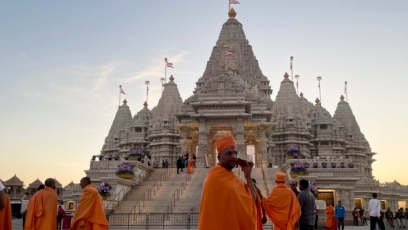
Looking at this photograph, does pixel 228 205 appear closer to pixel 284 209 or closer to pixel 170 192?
pixel 284 209

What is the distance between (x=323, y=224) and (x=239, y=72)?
36.9 metres

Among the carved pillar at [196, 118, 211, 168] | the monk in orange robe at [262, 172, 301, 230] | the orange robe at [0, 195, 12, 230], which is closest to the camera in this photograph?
the orange robe at [0, 195, 12, 230]

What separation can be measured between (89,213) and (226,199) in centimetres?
602

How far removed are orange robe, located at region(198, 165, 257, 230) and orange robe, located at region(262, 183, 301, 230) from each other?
356 cm

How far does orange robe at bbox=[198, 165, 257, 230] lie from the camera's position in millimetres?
5582

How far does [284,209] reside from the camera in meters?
9.23

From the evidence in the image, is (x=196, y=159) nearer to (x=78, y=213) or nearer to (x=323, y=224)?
(x=323, y=224)

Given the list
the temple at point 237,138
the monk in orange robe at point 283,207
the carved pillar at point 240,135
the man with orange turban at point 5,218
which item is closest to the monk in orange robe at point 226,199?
the monk in orange robe at point 283,207

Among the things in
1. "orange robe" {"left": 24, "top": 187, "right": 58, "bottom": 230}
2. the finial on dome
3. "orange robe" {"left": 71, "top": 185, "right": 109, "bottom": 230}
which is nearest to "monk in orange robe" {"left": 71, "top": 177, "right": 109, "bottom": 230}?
"orange robe" {"left": 71, "top": 185, "right": 109, "bottom": 230}

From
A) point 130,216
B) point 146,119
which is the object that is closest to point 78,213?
point 130,216

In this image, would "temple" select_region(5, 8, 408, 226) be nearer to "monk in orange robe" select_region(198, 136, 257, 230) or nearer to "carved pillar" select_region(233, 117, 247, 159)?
"carved pillar" select_region(233, 117, 247, 159)

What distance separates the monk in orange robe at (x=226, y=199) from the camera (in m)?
5.59

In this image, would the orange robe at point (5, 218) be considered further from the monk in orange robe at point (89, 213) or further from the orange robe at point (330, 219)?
the orange robe at point (330, 219)

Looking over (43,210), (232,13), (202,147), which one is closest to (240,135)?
(202,147)
